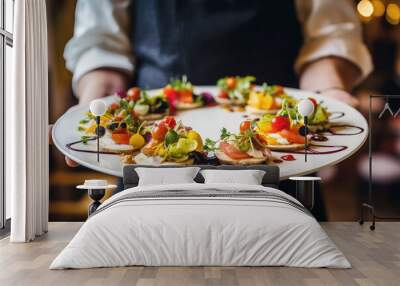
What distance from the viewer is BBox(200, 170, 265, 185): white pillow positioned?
641 cm

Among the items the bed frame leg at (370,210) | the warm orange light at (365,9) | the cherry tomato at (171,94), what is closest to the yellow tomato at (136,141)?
the cherry tomato at (171,94)

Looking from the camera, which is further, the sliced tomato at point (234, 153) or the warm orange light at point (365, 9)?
the warm orange light at point (365, 9)

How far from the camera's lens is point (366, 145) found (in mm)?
7461

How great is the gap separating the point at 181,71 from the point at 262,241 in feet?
11.1

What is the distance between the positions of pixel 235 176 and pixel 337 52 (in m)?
2.04

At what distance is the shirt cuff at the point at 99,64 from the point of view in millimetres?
7410

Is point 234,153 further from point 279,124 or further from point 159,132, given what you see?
point 159,132

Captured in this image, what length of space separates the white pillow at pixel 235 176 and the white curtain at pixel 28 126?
1736mm

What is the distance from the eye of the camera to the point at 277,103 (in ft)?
23.9

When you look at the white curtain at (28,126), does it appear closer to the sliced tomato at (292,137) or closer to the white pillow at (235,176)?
the white pillow at (235,176)

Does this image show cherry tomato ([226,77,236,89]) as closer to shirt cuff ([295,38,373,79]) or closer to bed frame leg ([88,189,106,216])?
shirt cuff ([295,38,373,79])

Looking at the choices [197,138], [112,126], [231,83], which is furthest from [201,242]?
[231,83]

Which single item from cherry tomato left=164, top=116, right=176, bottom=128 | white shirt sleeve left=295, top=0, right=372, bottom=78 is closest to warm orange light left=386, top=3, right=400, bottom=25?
white shirt sleeve left=295, top=0, right=372, bottom=78

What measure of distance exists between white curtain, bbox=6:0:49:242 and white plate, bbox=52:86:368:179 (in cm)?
53
